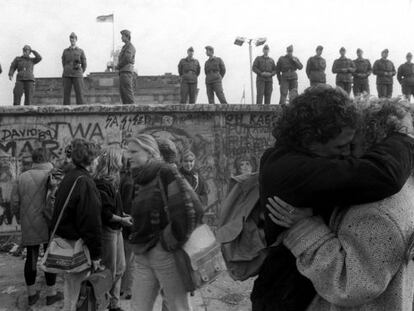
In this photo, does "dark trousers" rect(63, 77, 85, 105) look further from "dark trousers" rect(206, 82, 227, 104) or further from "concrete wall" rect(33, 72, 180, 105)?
"concrete wall" rect(33, 72, 180, 105)

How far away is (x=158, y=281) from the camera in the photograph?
3.26m

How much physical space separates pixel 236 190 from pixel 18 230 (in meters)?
8.06

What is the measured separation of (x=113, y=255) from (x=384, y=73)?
11275 millimetres

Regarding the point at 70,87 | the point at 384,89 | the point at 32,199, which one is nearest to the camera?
the point at 32,199

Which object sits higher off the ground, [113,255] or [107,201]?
[107,201]

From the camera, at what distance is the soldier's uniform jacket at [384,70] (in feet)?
42.6

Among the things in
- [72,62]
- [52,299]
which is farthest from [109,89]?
[52,299]

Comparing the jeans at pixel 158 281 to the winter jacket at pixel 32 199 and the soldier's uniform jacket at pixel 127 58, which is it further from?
the soldier's uniform jacket at pixel 127 58

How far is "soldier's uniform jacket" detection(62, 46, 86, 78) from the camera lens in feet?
34.7

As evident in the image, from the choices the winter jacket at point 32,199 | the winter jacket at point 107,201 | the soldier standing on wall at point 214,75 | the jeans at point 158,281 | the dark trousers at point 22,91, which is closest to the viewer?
the jeans at point 158,281

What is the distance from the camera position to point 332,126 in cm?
148

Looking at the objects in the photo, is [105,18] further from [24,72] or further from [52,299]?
[52,299]

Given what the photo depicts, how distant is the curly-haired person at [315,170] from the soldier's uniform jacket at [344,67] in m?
11.6

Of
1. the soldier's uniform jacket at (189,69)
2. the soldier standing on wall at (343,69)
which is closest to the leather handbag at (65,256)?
the soldier's uniform jacket at (189,69)
